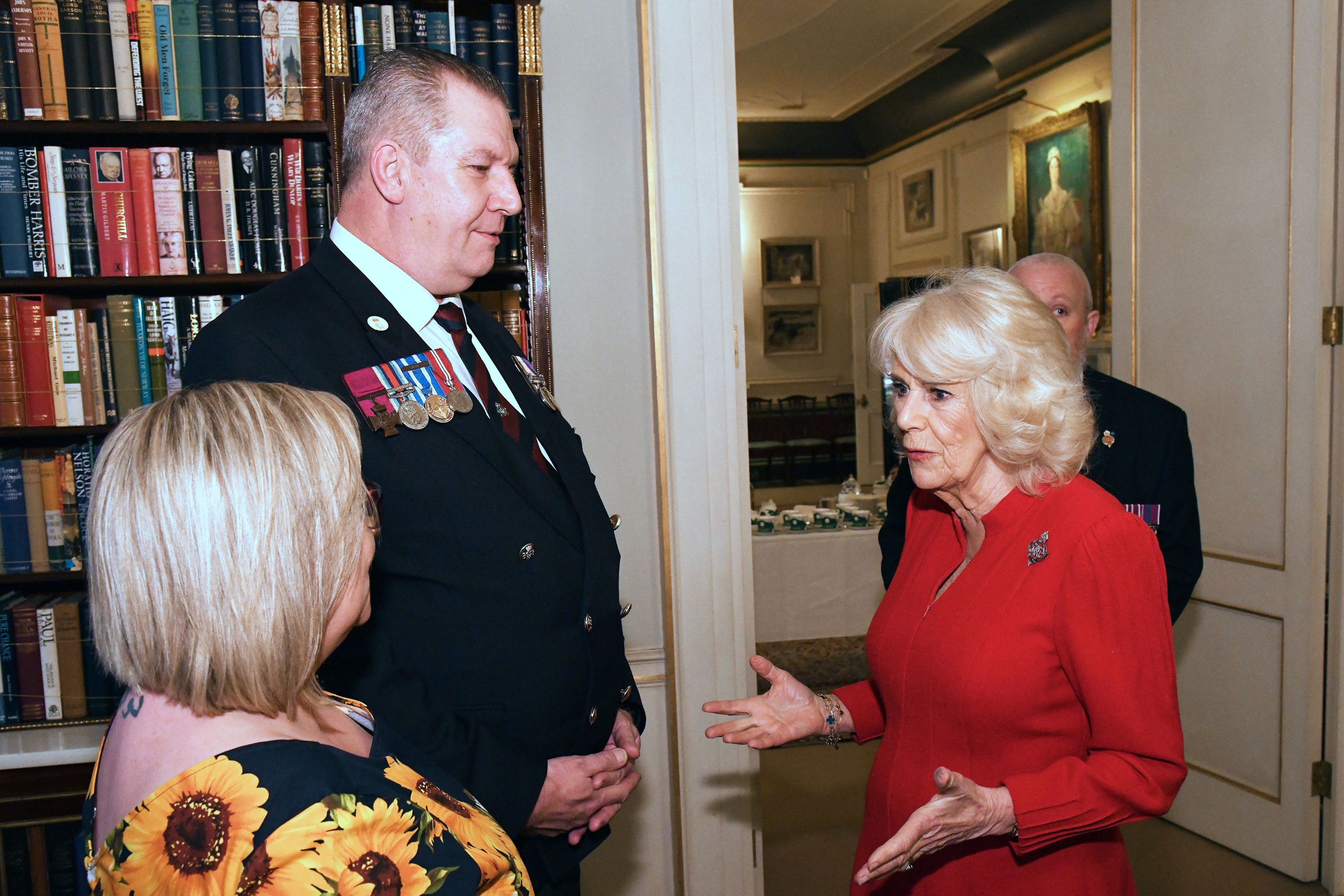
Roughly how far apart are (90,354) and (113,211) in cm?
36

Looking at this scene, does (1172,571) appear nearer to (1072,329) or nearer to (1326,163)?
(1072,329)

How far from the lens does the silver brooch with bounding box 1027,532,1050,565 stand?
141 centimetres

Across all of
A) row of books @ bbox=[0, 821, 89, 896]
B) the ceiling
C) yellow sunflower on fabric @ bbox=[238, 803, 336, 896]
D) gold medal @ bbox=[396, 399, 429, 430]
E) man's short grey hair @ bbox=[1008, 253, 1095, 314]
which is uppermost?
the ceiling

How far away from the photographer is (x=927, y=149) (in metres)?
8.99

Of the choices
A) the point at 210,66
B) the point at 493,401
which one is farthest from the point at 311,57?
the point at 493,401

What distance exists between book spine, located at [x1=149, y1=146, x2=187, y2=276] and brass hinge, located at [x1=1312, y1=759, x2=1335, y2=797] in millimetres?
3612

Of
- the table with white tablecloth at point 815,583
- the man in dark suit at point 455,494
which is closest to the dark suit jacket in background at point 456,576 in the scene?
the man in dark suit at point 455,494

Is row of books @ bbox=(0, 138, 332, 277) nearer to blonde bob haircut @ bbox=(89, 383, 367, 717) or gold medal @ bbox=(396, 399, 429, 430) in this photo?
gold medal @ bbox=(396, 399, 429, 430)

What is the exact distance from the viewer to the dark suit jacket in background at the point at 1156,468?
95.9 inches

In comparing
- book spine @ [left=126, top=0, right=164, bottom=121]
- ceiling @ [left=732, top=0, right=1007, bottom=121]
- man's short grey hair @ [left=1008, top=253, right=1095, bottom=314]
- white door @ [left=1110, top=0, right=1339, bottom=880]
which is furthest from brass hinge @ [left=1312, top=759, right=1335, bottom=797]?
ceiling @ [left=732, top=0, right=1007, bottom=121]

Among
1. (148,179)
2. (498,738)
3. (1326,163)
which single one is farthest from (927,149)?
(498,738)

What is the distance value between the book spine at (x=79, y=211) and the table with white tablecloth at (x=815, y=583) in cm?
339

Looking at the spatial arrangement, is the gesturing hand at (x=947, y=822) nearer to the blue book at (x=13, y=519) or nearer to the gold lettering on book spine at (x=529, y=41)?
the gold lettering on book spine at (x=529, y=41)

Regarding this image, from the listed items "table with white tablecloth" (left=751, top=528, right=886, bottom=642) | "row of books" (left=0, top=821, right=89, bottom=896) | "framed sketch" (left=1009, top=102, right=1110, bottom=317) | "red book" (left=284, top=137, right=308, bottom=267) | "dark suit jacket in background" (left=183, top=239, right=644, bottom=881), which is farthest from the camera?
"framed sketch" (left=1009, top=102, right=1110, bottom=317)
